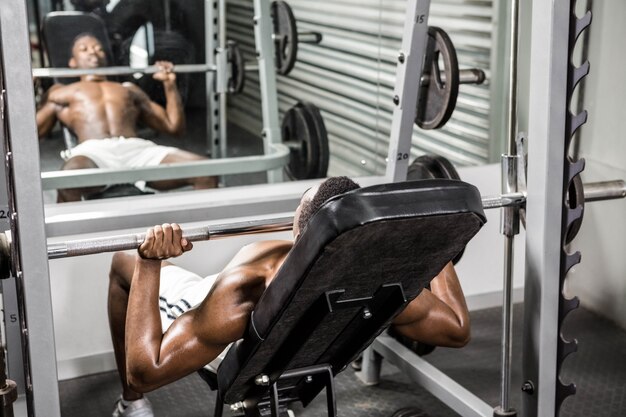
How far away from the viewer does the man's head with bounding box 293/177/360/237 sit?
1.75m

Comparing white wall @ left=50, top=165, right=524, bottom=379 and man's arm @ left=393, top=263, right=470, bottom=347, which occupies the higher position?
man's arm @ left=393, top=263, right=470, bottom=347

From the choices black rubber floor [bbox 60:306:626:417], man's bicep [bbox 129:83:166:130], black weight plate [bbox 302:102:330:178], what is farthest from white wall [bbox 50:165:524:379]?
man's bicep [bbox 129:83:166:130]

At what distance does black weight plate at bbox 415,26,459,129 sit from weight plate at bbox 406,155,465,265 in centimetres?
10

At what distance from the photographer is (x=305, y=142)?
144 inches

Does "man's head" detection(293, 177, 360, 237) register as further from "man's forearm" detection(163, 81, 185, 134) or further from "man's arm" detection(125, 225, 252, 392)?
"man's forearm" detection(163, 81, 185, 134)

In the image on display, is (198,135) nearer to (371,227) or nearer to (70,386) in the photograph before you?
(70,386)

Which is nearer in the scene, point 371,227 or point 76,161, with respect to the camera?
point 371,227

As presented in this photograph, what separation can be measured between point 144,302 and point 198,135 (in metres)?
1.95

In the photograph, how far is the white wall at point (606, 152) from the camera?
314 centimetres

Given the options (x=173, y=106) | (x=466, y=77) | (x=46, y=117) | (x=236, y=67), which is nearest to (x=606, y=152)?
(x=466, y=77)

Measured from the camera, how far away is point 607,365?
2.88 meters

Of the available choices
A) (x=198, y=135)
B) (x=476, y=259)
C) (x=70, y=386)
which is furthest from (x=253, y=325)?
(x=198, y=135)

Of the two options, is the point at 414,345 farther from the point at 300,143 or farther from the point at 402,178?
the point at 300,143

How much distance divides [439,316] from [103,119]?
1.93m
